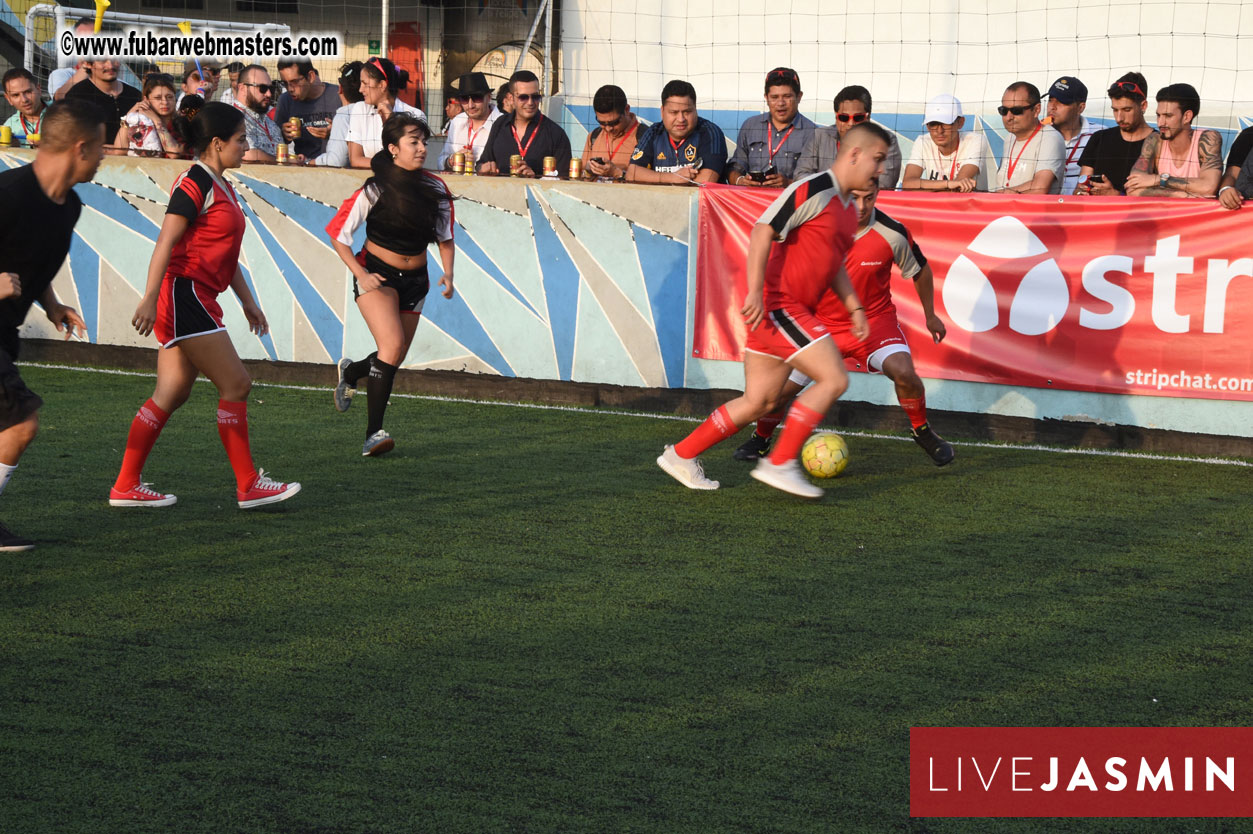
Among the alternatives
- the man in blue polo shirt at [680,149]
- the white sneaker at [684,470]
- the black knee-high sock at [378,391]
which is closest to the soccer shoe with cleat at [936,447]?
the white sneaker at [684,470]

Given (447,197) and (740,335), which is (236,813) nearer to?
(447,197)

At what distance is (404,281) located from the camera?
8.07m

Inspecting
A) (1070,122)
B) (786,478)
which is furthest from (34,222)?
(1070,122)

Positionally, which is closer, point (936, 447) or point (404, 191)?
point (404, 191)

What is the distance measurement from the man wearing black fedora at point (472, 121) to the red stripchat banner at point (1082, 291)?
267 cm

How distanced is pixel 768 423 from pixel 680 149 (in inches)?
115

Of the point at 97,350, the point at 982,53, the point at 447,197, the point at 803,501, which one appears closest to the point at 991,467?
the point at 803,501

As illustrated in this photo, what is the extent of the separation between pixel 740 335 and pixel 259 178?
4160 mm

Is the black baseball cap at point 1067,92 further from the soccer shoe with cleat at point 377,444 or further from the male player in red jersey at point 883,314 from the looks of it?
the soccer shoe with cleat at point 377,444

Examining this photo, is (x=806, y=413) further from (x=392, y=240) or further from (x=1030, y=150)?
(x=1030, y=150)

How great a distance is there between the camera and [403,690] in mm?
4148

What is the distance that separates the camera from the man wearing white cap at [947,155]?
947 cm

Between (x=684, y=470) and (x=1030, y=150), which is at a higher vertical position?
(x=1030, y=150)

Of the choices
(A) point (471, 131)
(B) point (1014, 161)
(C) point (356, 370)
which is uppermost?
(A) point (471, 131)
